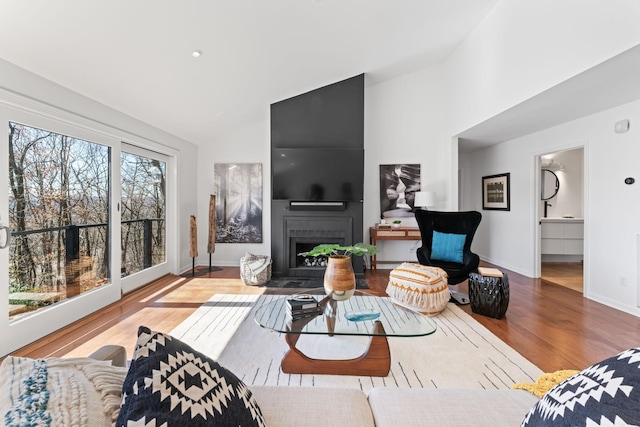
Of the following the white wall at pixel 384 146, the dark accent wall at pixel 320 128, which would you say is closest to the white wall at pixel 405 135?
the white wall at pixel 384 146

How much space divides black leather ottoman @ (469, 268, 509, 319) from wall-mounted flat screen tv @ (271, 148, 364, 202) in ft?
6.86

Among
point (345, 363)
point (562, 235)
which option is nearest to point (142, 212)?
point (345, 363)

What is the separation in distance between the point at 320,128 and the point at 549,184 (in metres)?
4.66

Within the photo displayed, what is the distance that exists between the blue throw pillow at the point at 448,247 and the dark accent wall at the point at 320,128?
1.15 m

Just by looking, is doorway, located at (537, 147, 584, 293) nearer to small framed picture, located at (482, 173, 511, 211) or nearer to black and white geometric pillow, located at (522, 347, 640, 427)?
small framed picture, located at (482, 173, 511, 211)

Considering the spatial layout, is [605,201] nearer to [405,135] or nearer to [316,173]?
[405,135]

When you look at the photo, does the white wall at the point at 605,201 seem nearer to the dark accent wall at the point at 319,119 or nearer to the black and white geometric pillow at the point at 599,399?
the dark accent wall at the point at 319,119

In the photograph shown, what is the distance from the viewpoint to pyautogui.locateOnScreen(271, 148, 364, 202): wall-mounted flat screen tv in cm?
453

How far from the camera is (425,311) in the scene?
9.70 ft

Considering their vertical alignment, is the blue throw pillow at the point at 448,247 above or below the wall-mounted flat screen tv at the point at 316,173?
below

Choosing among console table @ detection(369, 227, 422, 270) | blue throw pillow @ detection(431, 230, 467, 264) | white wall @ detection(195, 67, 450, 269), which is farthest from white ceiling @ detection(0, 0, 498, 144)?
blue throw pillow @ detection(431, 230, 467, 264)

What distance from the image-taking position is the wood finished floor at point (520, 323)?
90.5 inches

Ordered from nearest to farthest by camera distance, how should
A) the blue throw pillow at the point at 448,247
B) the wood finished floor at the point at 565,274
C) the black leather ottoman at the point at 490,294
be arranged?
the black leather ottoman at the point at 490,294, the blue throw pillow at the point at 448,247, the wood finished floor at the point at 565,274

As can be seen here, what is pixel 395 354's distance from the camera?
7.43ft
